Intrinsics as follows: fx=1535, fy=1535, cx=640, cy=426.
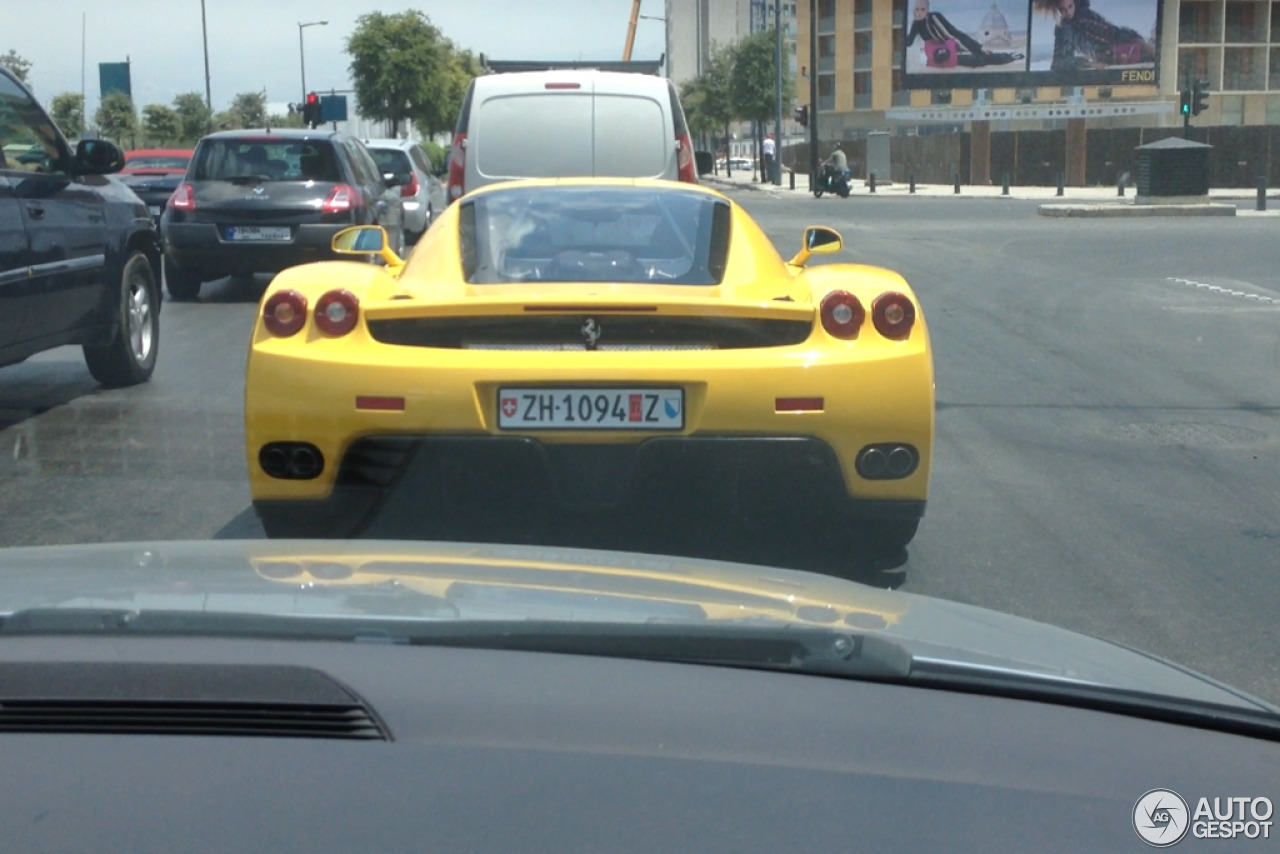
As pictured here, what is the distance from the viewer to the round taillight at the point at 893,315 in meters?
4.83

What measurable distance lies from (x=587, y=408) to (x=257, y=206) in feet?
34.8

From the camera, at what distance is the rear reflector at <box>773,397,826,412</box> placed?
4527mm

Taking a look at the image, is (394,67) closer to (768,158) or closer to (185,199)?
(768,158)

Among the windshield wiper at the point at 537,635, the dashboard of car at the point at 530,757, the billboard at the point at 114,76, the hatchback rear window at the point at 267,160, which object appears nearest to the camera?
the dashboard of car at the point at 530,757

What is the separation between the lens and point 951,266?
60.6ft

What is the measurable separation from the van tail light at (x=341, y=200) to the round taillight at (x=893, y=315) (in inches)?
409

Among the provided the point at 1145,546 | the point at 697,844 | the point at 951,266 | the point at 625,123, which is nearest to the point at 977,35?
the point at 951,266

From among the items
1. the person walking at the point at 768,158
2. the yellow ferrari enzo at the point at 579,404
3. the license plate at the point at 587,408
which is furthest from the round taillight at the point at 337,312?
the person walking at the point at 768,158

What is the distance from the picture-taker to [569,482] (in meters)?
4.53

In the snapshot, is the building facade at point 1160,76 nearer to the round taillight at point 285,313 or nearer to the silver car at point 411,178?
the silver car at point 411,178

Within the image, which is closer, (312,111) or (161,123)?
(312,111)

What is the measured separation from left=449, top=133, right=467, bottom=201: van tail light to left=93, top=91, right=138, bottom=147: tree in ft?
138

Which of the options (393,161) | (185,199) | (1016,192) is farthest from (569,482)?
(1016,192)

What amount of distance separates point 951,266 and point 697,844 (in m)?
17.6
